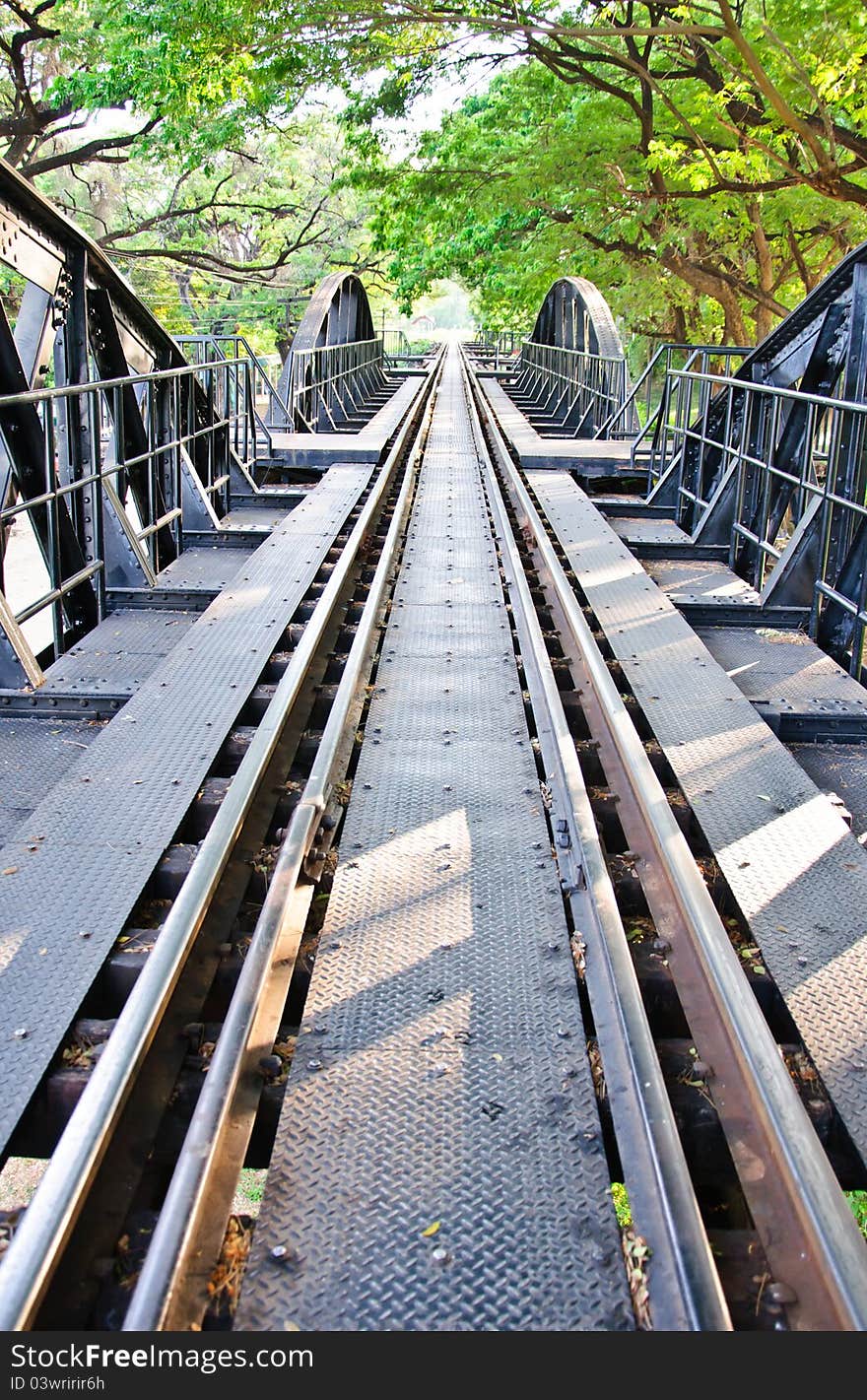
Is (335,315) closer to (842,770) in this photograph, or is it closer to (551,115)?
(551,115)

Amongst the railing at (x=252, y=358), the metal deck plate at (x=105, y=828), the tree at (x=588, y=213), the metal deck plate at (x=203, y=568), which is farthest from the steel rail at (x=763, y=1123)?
the tree at (x=588, y=213)

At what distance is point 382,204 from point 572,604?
18.1m

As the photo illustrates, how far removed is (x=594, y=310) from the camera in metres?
17.1

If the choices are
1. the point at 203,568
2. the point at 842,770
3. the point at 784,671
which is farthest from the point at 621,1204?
the point at 203,568

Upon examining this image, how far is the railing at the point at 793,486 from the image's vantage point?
20.1ft

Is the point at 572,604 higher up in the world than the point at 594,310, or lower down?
lower down

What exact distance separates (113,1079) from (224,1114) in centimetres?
24

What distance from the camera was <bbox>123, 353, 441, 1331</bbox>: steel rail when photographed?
1.94 metres

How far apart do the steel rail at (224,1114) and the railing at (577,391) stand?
40.6 ft

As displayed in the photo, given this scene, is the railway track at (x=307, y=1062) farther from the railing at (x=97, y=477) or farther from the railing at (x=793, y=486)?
the railing at (x=793, y=486)

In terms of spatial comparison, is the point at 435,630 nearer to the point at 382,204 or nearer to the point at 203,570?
the point at 203,570

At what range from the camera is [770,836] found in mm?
3742

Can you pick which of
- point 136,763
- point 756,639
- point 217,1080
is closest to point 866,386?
point 756,639

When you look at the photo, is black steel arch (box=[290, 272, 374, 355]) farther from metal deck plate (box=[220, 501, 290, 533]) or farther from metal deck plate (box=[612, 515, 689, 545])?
metal deck plate (box=[612, 515, 689, 545])
